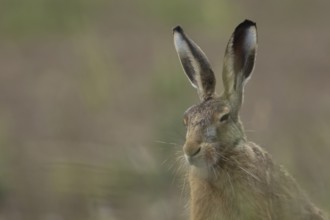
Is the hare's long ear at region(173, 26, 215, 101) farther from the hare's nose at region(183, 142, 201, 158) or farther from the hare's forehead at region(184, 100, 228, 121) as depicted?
the hare's nose at region(183, 142, 201, 158)

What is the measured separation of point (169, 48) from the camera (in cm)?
1203

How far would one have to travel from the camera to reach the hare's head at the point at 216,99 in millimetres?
6805

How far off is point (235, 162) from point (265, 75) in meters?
4.90

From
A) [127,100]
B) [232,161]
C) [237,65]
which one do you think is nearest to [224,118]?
[232,161]

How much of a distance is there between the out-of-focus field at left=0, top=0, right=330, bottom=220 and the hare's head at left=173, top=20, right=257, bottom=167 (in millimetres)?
305

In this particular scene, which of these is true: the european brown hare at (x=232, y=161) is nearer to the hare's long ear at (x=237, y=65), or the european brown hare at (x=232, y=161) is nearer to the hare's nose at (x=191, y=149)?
the hare's long ear at (x=237, y=65)

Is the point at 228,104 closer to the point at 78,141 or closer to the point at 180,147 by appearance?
the point at 180,147

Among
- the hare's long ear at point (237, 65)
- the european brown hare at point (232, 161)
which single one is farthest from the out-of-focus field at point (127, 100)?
the hare's long ear at point (237, 65)

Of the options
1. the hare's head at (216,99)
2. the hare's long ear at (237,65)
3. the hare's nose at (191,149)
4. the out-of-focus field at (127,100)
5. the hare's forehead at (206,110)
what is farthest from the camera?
the out-of-focus field at (127,100)

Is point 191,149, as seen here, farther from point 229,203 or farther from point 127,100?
point 127,100

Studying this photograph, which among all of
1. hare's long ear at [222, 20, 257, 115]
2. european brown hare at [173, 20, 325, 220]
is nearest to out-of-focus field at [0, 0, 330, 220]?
european brown hare at [173, 20, 325, 220]

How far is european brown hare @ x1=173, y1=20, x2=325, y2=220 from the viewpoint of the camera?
22.9ft

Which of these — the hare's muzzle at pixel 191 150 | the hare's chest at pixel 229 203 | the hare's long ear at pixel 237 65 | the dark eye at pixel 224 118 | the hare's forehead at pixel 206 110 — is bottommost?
the hare's chest at pixel 229 203

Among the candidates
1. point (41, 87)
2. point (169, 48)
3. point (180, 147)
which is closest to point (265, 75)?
point (169, 48)
